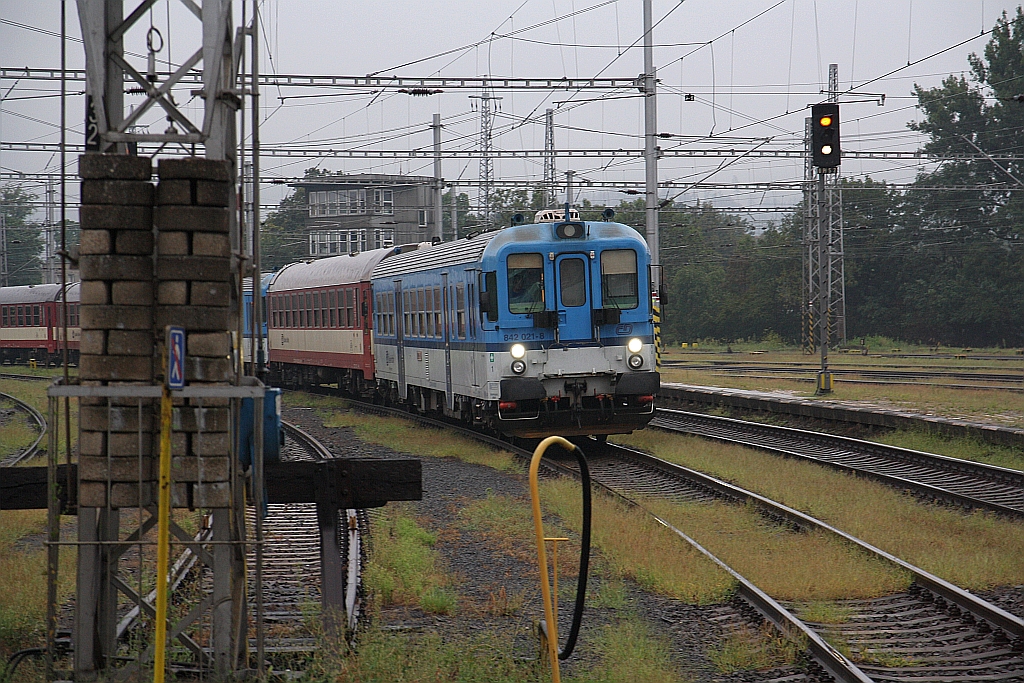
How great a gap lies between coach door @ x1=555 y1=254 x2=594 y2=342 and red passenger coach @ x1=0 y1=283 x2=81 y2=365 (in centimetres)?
3230

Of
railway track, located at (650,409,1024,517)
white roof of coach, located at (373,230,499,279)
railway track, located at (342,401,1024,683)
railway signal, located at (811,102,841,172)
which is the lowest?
railway track, located at (342,401,1024,683)

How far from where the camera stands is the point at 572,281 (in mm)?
16172

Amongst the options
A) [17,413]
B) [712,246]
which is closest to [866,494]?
[17,413]

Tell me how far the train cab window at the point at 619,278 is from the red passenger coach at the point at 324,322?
7.97 meters

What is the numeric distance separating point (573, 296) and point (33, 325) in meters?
36.8

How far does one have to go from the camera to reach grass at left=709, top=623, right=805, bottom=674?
272 inches

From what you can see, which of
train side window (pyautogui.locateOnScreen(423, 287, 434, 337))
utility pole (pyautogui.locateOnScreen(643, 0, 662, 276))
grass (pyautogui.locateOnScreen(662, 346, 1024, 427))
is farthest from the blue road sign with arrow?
utility pole (pyautogui.locateOnScreen(643, 0, 662, 276))

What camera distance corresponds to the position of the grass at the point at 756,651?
6.92m

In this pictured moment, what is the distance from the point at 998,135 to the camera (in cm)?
5522

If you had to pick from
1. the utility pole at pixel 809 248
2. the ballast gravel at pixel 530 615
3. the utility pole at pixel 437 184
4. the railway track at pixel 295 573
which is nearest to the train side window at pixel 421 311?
the railway track at pixel 295 573

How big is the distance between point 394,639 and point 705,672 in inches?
76.3

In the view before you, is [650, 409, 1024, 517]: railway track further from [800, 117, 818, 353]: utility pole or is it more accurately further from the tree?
the tree

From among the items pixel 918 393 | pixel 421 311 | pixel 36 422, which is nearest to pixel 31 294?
pixel 36 422

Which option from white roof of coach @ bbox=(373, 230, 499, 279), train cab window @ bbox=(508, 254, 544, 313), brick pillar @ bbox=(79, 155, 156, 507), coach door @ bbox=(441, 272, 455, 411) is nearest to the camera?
brick pillar @ bbox=(79, 155, 156, 507)
